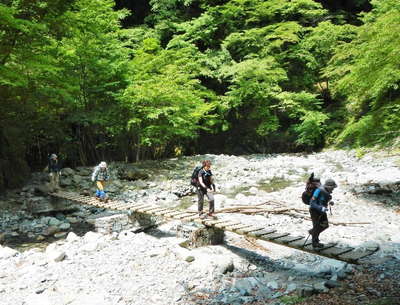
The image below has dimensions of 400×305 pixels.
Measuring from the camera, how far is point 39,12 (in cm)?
1169

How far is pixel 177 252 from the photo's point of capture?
7215 millimetres

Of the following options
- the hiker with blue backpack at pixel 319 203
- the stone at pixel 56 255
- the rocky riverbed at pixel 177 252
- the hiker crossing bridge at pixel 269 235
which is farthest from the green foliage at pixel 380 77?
the stone at pixel 56 255

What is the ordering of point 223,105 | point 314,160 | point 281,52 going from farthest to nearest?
1. point 281,52
2. point 223,105
3. point 314,160

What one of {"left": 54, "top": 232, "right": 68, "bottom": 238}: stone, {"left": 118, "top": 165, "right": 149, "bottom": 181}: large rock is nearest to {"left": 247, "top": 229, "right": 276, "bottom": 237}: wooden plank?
{"left": 54, "top": 232, "right": 68, "bottom": 238}: stone

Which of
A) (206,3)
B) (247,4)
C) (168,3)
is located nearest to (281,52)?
(247,4)

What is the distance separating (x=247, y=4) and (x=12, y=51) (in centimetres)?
1886

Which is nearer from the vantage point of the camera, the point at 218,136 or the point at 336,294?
the point at 336,294

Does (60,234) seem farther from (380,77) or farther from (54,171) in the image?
(380,77)

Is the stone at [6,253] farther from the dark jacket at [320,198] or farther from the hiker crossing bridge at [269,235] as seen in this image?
the dark jacket at [320,198]

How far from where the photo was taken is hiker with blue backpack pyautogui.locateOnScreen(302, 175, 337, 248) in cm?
585

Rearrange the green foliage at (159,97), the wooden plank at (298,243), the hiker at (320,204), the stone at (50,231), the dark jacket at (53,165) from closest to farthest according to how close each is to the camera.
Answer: the hiker at (320,204)
the wooden plank at (298,243)
the stone at (50,231)
the dark jacket at (53,165)
the green foliage at (159,97)

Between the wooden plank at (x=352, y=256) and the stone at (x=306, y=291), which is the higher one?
the wooden plank at (x=352, y=256)

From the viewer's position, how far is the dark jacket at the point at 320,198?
5.88m

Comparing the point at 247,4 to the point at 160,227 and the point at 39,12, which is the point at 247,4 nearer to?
the point at 39,12
